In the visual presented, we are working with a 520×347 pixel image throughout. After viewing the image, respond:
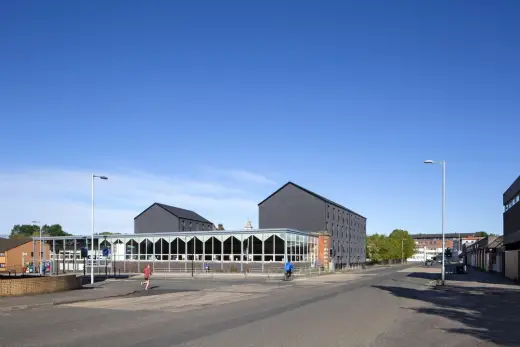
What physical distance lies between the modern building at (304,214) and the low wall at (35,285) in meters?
49.2

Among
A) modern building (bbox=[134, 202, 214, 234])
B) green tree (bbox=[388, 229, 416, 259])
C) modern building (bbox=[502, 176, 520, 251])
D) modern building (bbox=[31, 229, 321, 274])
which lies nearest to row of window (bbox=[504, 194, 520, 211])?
modern building (bbox=[502, 176, 520, 251])

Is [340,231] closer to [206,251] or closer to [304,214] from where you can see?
[304,214]

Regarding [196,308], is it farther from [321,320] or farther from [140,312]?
[321,320]

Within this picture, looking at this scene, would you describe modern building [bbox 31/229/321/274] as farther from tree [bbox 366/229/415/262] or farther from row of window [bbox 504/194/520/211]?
tree [bbox 366/229/415/262]

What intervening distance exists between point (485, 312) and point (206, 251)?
147 ft

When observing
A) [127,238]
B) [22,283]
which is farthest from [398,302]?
[127,238]

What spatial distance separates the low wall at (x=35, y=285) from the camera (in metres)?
25.0

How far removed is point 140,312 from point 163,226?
71.0 m

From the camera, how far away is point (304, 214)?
76.4 meters

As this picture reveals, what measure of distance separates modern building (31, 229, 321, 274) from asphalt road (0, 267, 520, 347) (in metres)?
31.8

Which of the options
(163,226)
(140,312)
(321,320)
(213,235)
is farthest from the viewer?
(163,226)

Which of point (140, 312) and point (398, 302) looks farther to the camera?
point (398, 302)

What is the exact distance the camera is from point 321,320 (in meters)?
16.8

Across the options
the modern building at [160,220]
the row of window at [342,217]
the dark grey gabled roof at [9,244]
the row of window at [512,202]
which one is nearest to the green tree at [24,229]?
the dark grey gabled roof at [9,244]
